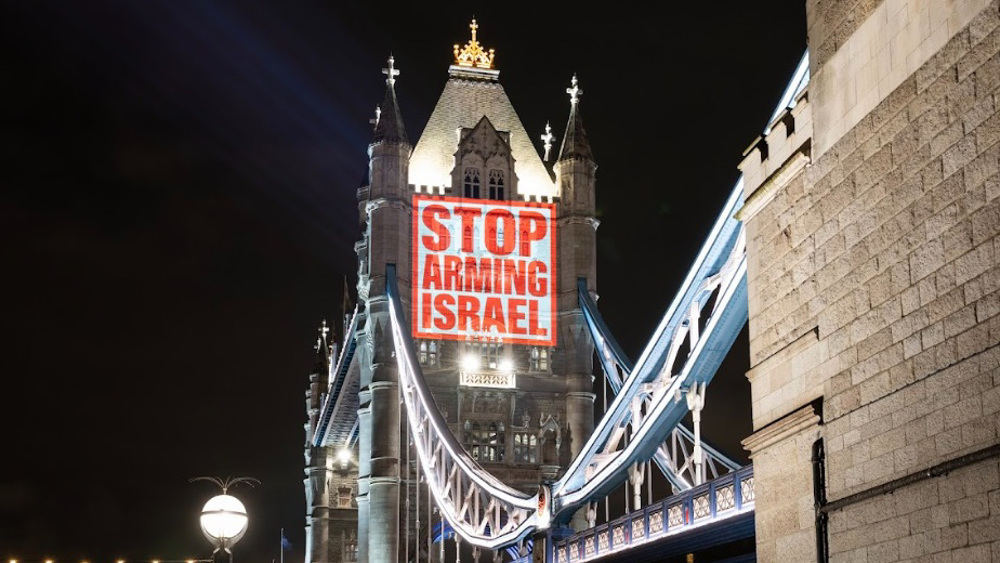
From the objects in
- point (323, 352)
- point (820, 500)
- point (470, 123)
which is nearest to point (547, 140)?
point (470, 123)

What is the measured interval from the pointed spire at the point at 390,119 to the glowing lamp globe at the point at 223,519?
134 feet

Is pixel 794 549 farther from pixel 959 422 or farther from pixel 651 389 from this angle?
pixel 651 389

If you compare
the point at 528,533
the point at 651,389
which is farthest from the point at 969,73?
the point at 528,533

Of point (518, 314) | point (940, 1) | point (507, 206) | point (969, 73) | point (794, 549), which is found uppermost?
point (507, 206)

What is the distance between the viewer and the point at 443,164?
62344mm

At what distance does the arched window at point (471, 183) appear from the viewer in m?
61.4

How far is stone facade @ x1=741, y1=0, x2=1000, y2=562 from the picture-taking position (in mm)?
11992

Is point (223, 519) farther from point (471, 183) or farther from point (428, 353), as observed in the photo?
point (471, 183)

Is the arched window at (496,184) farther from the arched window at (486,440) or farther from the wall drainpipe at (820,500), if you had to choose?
the wall drainpipe at (820,500)

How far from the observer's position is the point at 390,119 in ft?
197

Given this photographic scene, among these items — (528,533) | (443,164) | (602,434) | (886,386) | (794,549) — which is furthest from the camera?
(443,164)

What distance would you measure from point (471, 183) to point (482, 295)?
15.7 ft

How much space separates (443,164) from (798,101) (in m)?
46.8

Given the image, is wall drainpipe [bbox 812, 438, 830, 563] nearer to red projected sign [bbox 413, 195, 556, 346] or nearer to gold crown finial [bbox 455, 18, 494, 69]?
red projected sign [bbox 413, 195, 556, 346]
